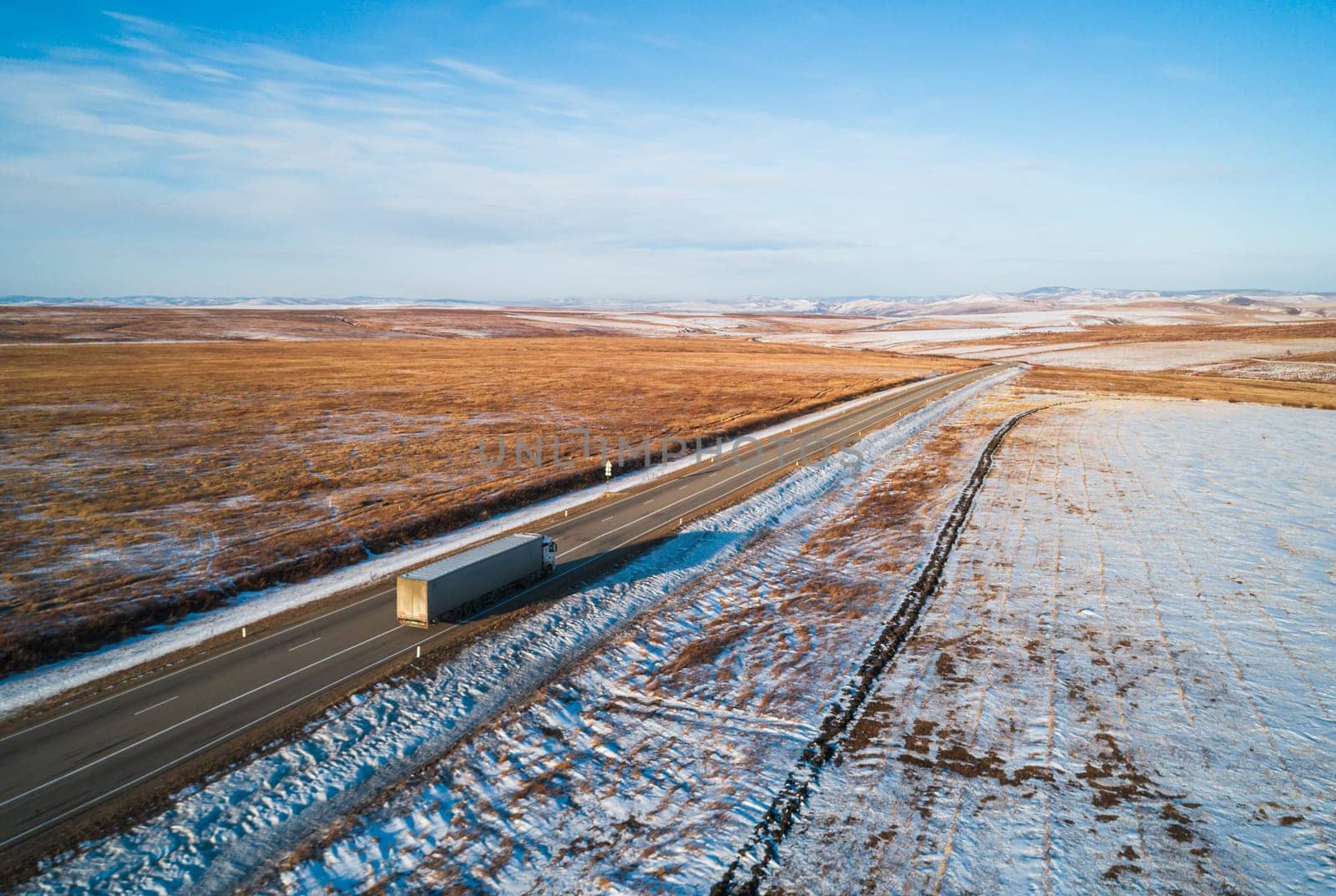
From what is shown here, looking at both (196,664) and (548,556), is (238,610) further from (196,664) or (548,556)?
(548,556)

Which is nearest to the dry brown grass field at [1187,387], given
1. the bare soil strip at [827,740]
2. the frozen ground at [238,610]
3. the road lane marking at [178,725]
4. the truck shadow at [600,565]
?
the bare soil strip at [827,740]

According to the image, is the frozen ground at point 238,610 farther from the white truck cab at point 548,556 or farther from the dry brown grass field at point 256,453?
the white truck cab at point 548,556

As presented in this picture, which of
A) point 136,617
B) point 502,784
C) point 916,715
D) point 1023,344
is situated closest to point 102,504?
point 136,617

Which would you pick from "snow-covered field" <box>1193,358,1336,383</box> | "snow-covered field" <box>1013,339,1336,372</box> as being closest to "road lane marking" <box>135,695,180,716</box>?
"snow-covered field" <box>1193,358,1336,383</box>

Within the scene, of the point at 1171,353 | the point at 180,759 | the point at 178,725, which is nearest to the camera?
the point at 180,759

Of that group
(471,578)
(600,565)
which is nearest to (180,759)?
(471,578)

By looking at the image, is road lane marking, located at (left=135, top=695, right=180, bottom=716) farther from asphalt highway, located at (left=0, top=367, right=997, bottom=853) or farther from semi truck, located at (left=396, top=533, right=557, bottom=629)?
semi truck, located at (left=396, top=533, right=557, bottom=629)
